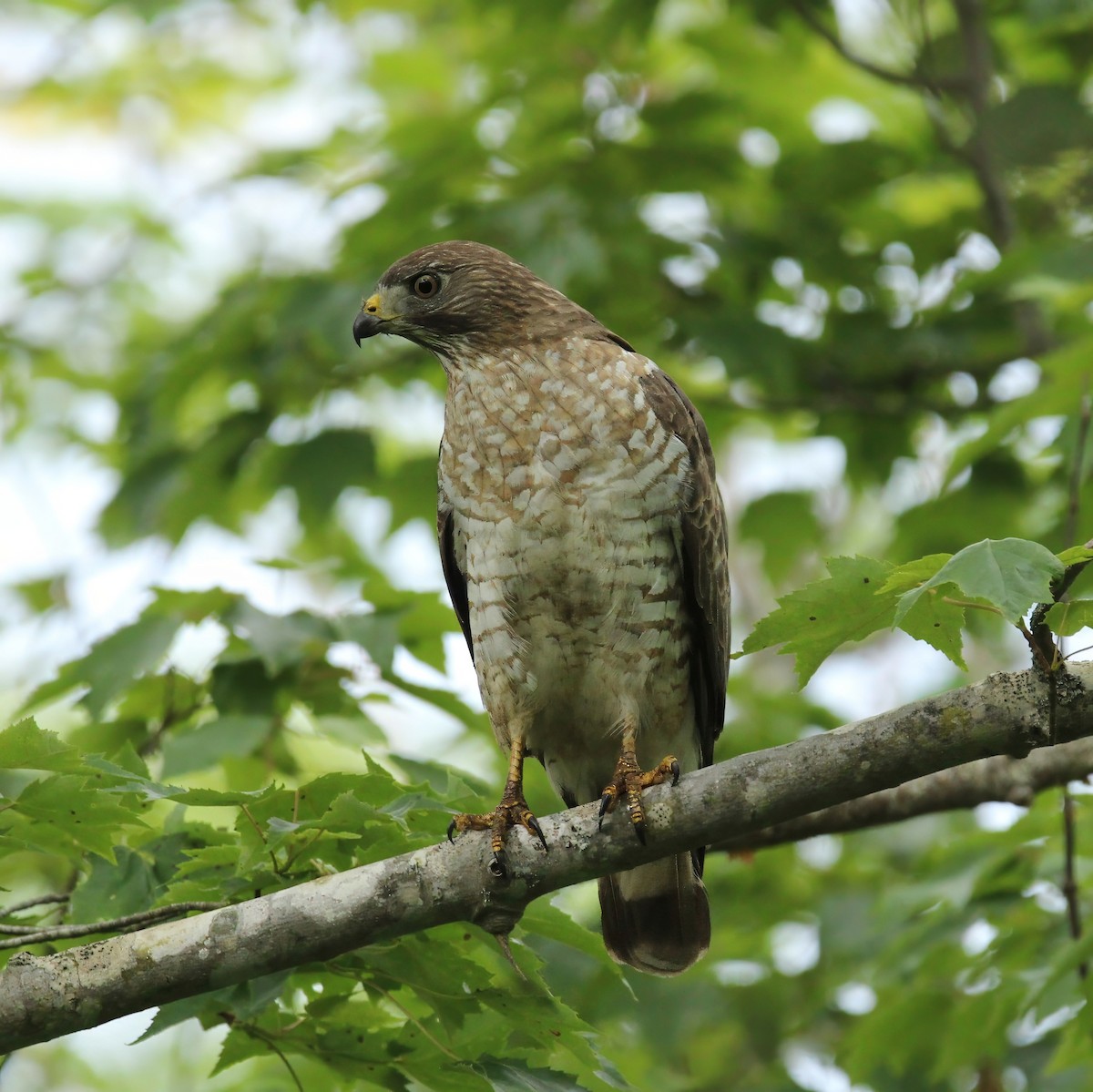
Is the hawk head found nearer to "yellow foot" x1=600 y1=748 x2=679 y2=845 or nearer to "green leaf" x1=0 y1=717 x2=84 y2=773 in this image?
"yellow foot" x1=600 y1=748 x2=679 y2=845

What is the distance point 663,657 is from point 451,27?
5.54 m

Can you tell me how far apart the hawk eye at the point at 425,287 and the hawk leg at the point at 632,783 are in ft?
6.28

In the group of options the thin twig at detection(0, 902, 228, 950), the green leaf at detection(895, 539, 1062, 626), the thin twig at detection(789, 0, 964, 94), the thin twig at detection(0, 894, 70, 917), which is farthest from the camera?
the thin twig at detection(789, 0, 964, 94)

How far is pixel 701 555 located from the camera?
448cm

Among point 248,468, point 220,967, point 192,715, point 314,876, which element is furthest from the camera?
point 248,468

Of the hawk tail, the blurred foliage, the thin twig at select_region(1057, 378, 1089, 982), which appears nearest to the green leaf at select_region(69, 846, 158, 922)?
the blurred foliage

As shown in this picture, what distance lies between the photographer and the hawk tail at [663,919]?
4.80 meters

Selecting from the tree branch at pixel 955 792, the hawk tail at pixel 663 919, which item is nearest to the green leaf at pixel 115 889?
the hawk tail at pixel 663 919

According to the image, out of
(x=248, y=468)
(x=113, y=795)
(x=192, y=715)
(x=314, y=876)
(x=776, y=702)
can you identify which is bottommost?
(x=776, y=702)

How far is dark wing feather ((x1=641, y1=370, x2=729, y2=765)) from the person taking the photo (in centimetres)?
448

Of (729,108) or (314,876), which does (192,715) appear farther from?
(729,108)

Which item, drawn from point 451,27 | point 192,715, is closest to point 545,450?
point 192,715

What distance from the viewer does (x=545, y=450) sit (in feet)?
14.4

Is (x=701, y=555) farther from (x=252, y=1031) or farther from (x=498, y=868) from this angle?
(x=252, y=1031)
